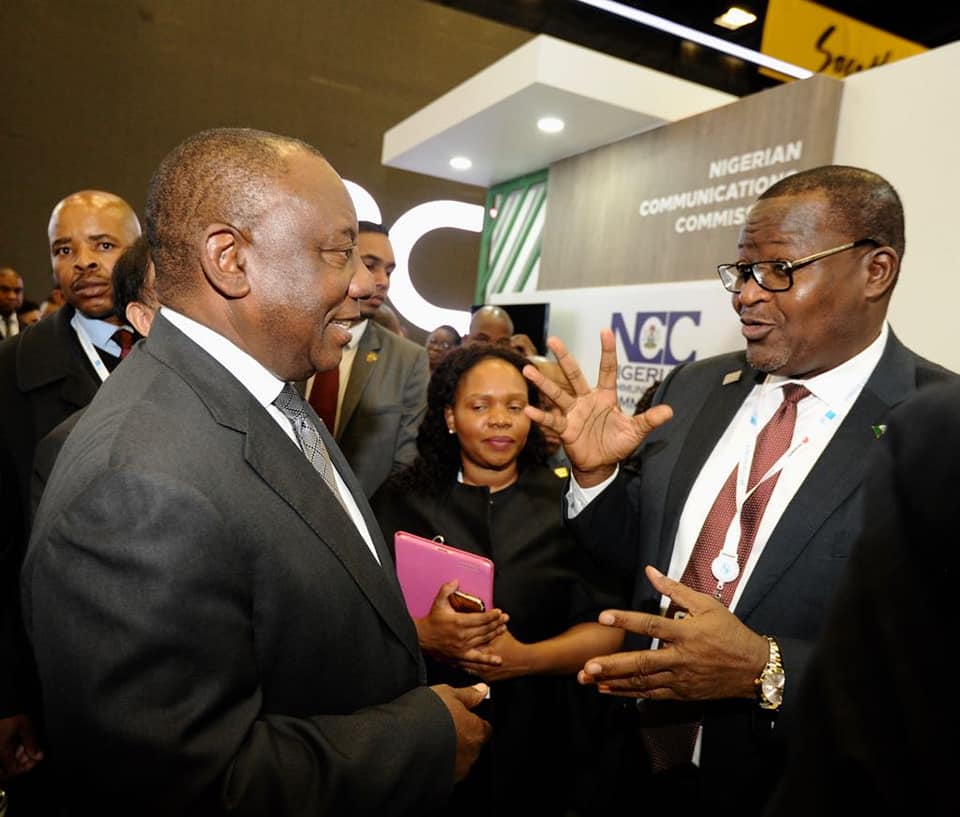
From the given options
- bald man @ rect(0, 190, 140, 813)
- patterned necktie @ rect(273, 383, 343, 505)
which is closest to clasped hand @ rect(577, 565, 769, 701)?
patterned necktie @ rect(273, 383, 343, 505)

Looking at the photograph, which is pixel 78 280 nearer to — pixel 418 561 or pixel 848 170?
pixel 418 561

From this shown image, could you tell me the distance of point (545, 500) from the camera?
233cm

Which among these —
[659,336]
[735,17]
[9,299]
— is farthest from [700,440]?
[735,17]

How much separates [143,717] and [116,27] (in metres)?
9.31

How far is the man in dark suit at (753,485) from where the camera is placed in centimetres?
140

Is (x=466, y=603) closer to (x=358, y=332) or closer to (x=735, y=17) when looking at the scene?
(x=358, y=332)

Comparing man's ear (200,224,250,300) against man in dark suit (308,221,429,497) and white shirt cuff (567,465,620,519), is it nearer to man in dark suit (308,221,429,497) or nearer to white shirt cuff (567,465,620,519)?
white shirt cuff (567,465,620,519)

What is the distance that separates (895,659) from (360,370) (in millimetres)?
2790

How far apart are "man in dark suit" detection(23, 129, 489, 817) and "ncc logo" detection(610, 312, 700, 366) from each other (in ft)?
9.95

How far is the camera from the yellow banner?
7.58 meters

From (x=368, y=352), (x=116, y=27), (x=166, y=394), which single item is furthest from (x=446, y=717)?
(x=116, y=27)

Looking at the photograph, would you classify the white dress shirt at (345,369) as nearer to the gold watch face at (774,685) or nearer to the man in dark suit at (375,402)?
the man in dark suit at (375,402)

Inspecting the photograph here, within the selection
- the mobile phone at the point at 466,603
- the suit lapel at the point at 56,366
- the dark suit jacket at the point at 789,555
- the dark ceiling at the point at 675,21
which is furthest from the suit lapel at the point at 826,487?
the dark ceiling at the point at 675,21

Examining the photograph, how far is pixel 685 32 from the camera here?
10547mm
